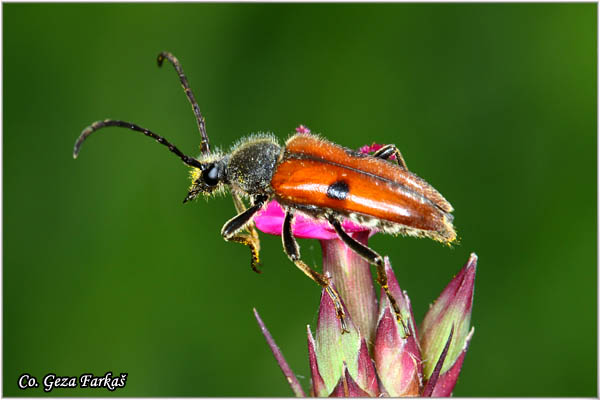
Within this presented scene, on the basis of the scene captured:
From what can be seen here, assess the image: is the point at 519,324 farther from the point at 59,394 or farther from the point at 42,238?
the point at 42,238

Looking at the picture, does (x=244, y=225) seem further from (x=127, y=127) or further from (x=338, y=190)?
(x=127, y=127)

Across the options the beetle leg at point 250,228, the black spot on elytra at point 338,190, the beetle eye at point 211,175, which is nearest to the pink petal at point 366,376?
the black spot on elytra at point 338,190

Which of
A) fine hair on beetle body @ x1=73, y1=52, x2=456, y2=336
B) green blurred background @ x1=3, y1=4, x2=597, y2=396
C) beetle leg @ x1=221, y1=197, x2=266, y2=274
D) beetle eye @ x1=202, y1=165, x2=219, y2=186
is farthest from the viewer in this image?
green blurred background @ x1=3, y1=4, x2=597, y2=396

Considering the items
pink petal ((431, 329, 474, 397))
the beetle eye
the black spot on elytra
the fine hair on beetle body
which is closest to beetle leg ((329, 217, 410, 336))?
the fine hair on beetle body

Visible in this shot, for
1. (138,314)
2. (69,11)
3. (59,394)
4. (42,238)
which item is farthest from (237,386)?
(69,11)

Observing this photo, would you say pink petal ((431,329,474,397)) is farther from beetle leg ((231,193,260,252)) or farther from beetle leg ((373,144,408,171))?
beetle leg ((231,193,260,252))

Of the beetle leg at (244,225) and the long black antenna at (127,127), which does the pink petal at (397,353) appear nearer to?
the beetle leg at (244,225)

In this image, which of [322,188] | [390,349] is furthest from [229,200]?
[390,349]
